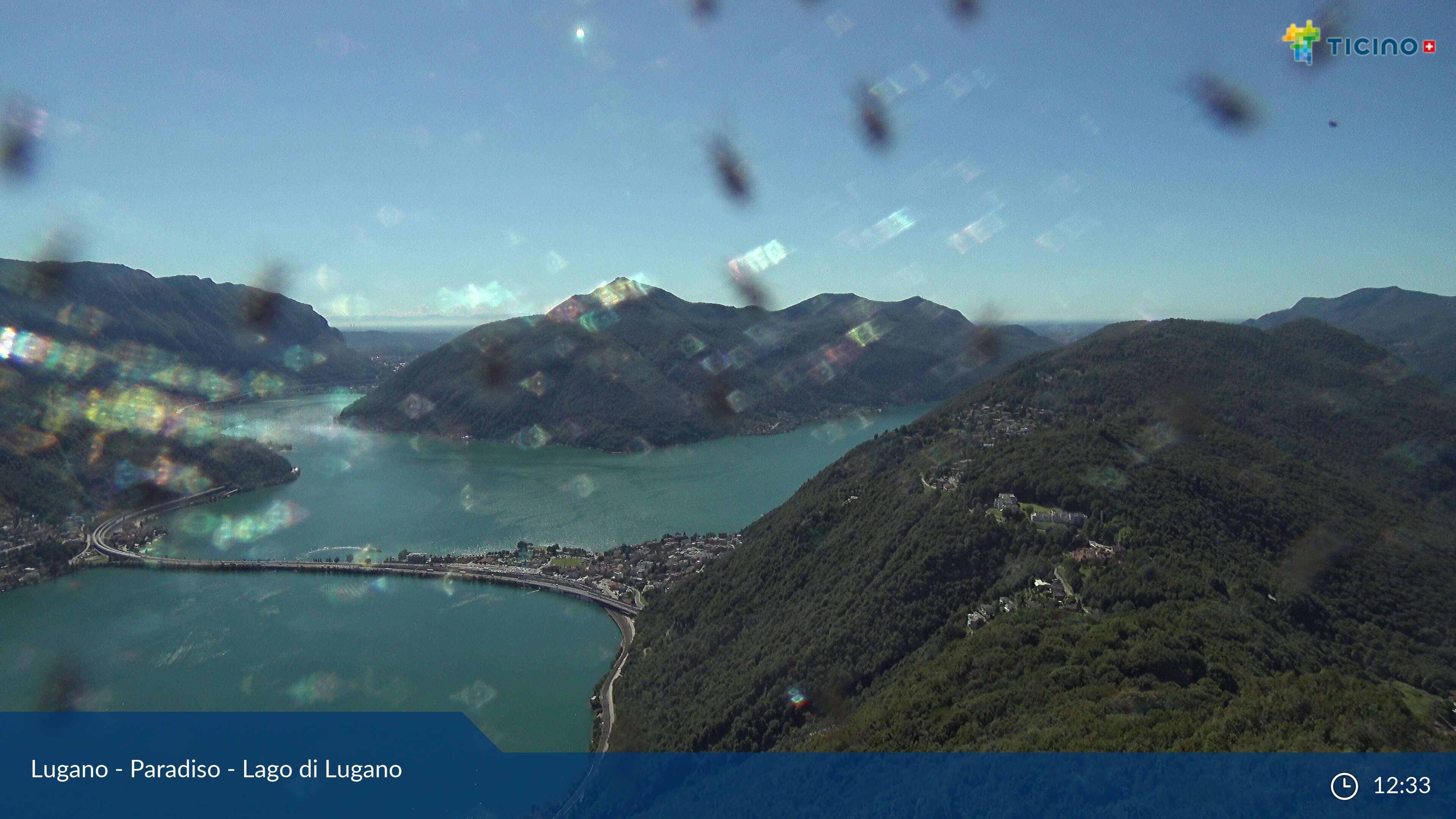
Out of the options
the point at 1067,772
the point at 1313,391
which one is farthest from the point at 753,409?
the point at 1067,772

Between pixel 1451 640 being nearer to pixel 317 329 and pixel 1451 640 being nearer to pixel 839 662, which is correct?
pixel 839 662

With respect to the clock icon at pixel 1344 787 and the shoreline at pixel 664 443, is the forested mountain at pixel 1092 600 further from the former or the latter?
the shoreline at pixel 664 443

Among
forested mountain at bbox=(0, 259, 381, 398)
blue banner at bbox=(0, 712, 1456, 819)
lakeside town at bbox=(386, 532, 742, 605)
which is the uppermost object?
forested mountain at bbox=(0, 259, 381, 398)

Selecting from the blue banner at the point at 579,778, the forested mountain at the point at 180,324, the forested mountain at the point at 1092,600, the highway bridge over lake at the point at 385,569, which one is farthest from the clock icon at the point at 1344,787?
the forested mountain at the point at 180,324

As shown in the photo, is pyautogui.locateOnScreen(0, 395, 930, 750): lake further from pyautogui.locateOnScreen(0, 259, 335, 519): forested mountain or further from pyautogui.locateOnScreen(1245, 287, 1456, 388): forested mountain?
pyautogui.locateOnScreen(1245, 287, 1456, 388): forested mountain

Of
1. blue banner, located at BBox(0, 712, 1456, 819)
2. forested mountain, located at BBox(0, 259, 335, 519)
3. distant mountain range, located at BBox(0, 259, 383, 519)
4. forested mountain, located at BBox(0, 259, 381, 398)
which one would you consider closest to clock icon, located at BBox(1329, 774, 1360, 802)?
blue banner, located at BBox(0, 712, 1456, 819)
